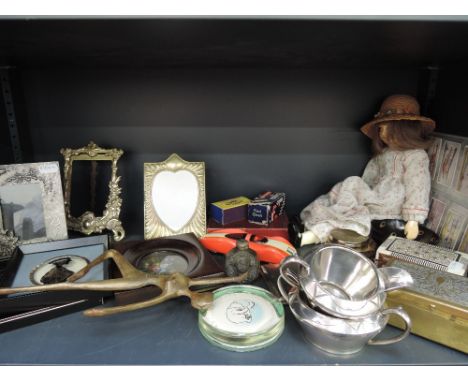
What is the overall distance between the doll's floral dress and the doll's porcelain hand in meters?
0.01

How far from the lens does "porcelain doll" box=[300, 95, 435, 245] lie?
0.80 meters

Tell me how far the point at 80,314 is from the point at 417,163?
87 cm

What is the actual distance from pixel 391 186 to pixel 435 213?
13cm

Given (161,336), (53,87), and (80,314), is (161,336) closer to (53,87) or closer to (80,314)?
(80,314)

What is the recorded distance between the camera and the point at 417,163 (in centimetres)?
82

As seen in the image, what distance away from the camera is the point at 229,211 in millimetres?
846

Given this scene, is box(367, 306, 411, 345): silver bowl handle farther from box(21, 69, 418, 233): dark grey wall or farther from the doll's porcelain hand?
box(21, 69, 418, 233): dark grey wall

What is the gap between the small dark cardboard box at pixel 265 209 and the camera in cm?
84

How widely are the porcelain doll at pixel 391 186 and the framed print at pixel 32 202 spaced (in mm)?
640

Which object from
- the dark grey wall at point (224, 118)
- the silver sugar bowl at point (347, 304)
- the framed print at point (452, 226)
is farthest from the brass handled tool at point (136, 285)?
the framed print at point (452, 226)

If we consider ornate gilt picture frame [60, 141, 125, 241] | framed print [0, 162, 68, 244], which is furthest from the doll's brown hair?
framed print [0, 162, 68, 244]
